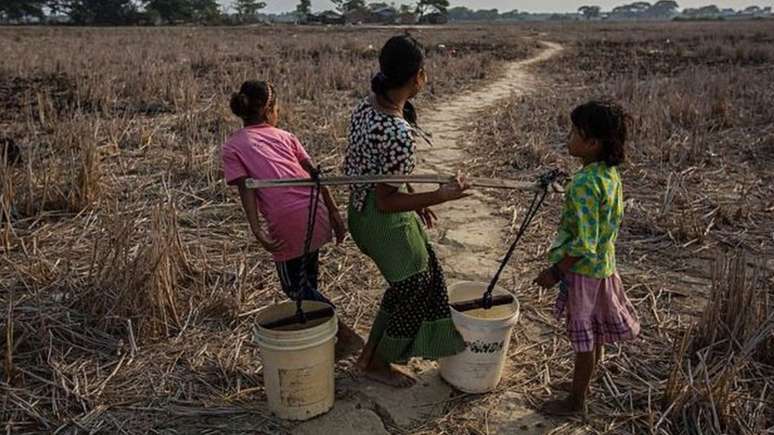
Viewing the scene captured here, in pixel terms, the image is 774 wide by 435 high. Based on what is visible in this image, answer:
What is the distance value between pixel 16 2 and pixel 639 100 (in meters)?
46.5

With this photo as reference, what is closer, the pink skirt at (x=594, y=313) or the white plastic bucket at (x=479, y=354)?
the pink skirt at (x=594, y=313)

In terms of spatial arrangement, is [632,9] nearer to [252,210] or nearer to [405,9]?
[405,9]

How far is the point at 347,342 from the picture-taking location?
2.90 m

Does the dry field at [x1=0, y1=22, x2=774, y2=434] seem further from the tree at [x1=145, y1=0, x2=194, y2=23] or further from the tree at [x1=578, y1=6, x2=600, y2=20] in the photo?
the tree at [x1=578, y1=6, x2=600, y2=20]

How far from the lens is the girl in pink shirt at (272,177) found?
246 centimetres

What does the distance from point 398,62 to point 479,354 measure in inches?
48.8

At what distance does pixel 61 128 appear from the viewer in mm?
5602

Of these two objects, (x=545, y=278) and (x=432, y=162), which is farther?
(x=432, y=162)

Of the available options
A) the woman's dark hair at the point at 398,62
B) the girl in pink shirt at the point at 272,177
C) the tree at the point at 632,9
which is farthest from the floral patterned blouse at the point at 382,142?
the tree at the point at 632,9

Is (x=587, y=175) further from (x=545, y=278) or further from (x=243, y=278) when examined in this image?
(x=243, y=278)

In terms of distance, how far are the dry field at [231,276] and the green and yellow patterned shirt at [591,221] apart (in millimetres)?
570

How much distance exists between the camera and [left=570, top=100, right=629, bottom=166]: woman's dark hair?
2.12m

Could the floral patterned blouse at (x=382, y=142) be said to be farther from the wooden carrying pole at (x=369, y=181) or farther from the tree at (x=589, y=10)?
the tree at (x=589, y=10)

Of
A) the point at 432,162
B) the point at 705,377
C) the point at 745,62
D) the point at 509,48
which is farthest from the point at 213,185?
the point at 509,48
